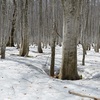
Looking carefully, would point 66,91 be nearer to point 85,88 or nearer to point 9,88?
point 85,88

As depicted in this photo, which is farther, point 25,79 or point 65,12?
point 65,12

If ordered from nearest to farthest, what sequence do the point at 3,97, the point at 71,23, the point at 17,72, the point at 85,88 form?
1. the point at 3,97
2. the point at 85,88
3. the point at 17,72
4. the point at 71,23

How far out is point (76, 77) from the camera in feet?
32.3

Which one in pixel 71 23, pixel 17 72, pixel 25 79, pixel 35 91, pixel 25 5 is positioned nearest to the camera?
pixel 35 91

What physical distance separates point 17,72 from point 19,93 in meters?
2.26

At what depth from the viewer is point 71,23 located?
9.64m

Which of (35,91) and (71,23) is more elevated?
(71,23)

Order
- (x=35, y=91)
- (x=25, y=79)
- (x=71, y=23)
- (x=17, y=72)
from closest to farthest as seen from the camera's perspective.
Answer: (x=35, y=91) → (x=25, y=79) → (x=17, y=72) → (x=71, y=23)

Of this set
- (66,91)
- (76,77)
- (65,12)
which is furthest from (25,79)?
(65,12)

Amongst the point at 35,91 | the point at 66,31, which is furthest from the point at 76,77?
the point at 35,91

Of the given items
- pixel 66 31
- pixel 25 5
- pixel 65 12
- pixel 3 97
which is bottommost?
pixel 3 97

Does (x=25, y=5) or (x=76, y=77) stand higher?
(x=25, y=5)

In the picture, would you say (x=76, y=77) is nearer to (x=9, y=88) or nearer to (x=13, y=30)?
(x=9, y=88)

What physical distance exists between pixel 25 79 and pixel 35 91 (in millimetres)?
1240
